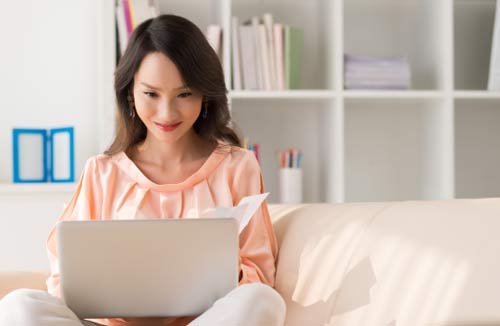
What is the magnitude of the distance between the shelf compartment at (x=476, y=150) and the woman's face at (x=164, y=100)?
161 centimetres

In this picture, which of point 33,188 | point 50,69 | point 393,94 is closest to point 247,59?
point 393,94

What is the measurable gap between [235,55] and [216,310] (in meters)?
1.66

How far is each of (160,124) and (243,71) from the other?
1.10 m

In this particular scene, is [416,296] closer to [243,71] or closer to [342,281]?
[342,281]

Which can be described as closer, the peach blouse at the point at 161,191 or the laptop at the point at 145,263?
the laptop at the point at 145,263

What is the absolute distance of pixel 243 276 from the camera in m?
1.70

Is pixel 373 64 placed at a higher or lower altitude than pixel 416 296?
higher

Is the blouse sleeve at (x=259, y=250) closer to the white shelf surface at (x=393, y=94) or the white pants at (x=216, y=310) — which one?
the white pants at (x=216, y=310)

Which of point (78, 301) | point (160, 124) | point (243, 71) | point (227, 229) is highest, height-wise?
point (243, 71)

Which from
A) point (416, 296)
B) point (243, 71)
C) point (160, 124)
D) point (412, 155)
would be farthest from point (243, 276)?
point (412, 155)

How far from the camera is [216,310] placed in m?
1.38

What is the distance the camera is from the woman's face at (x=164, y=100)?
1871mm

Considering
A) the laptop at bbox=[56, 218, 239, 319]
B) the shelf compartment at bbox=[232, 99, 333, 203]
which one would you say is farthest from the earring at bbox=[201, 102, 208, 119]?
the shelf compartment at bbox=[232, 99, 333, 203]

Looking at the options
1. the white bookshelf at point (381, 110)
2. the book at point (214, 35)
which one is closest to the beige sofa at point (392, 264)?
the book at point (214, 35)
